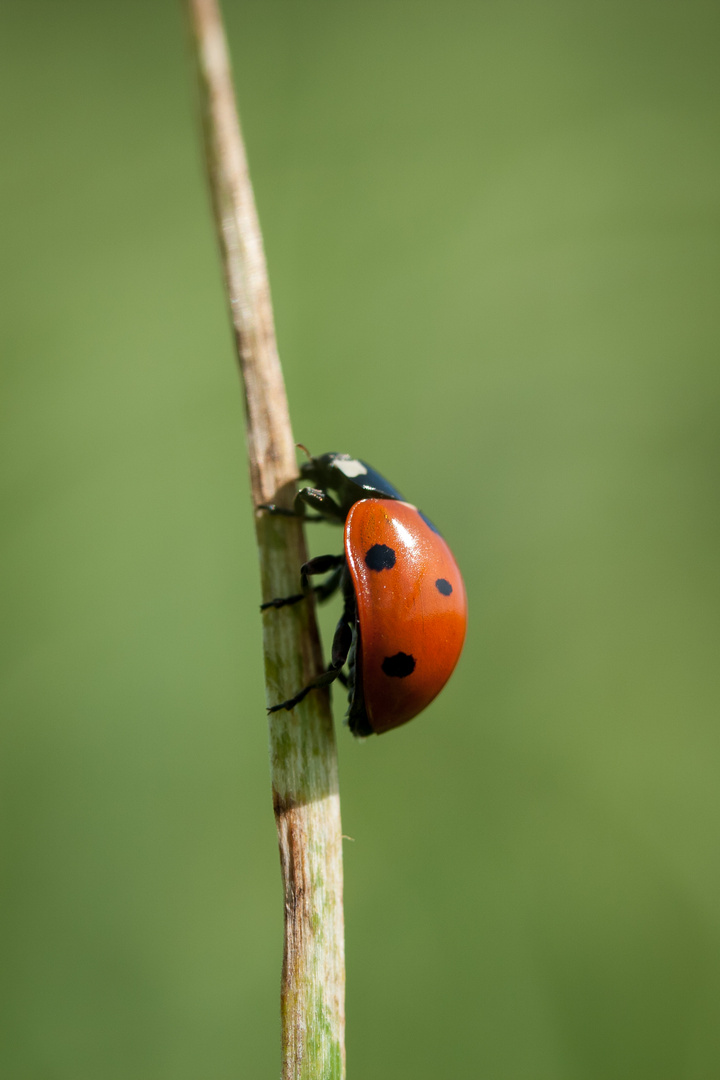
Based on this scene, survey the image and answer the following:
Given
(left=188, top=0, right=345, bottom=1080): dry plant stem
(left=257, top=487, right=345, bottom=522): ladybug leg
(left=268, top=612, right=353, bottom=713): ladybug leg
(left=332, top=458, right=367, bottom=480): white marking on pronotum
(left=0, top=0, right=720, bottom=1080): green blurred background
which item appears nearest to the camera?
(left=188, top=0, right=345, bottom=1080): dry plant stem

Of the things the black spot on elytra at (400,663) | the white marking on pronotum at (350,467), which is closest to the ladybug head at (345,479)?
the white marking on pronotum at (350,467)

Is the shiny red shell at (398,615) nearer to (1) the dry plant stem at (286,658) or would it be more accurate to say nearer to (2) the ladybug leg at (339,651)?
(2) the ladybug leg at (339,651)

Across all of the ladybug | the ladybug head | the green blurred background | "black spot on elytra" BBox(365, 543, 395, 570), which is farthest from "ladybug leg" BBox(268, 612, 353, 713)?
the green blurred background

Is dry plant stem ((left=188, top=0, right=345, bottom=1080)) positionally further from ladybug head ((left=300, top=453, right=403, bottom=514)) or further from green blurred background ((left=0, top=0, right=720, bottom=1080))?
green blurred background ((left=0, top=0, right=720, bottom=1080))

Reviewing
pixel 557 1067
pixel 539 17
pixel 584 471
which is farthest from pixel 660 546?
pixel 539 17

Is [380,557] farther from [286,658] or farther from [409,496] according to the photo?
[409,496]

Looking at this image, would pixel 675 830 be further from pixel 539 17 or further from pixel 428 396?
pixel 539 17

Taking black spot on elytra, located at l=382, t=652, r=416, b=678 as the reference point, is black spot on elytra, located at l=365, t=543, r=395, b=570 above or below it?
above
